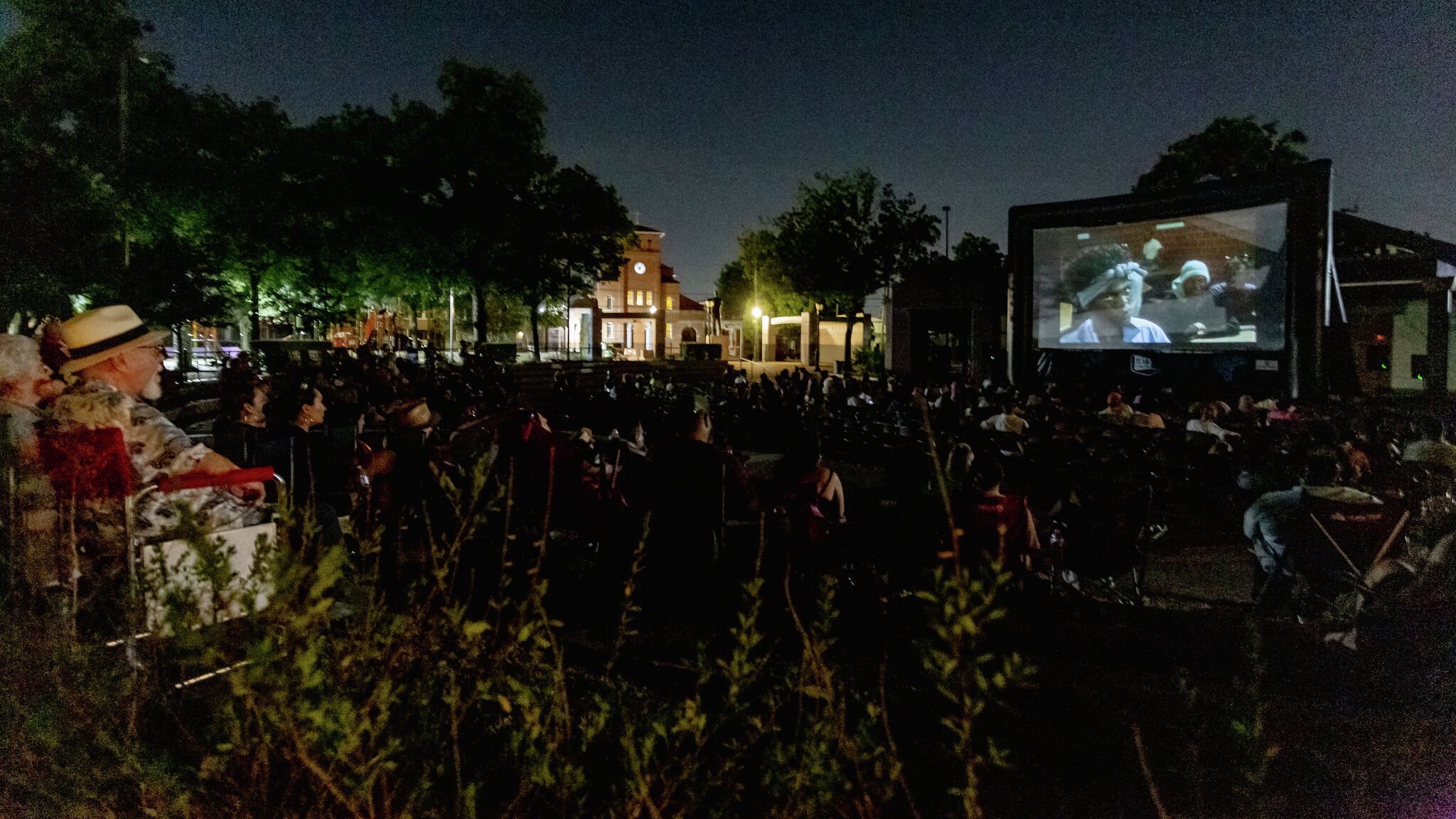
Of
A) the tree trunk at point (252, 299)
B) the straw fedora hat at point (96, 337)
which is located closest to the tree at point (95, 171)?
the tree trunk at point (252, 299)

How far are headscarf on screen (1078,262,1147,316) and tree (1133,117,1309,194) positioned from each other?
1895cm

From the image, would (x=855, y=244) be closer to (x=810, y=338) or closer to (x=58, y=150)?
(x=810, y=338)

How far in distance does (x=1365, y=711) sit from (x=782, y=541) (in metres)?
2.74

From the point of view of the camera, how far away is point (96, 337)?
125 inches

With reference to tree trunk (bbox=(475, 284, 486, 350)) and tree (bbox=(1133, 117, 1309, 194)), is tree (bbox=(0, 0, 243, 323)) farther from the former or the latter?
tree (bbox=(1133, 117, 1309, 194))

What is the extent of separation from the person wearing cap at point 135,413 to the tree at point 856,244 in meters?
35.1

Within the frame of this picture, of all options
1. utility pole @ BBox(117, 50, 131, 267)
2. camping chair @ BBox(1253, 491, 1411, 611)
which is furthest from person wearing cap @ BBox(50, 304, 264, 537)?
utility pole @ BBox(117, 50, 131, 267)

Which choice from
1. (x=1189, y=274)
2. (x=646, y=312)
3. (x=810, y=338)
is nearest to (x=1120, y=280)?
(x=1189, y=274)

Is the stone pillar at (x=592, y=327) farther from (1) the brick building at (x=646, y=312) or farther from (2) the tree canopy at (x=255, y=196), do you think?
(2) the tree canopy at (x=255, y=196)

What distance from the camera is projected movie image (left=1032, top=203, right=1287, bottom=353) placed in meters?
16.4

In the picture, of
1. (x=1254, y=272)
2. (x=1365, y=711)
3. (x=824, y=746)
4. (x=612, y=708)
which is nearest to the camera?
(x=824, y=746)

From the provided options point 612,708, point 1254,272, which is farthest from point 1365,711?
point 1254,272

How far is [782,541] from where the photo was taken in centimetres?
490

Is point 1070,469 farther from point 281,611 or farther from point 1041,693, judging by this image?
point 281,611
